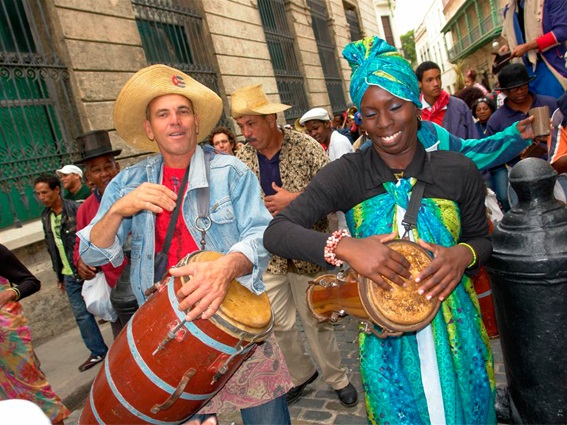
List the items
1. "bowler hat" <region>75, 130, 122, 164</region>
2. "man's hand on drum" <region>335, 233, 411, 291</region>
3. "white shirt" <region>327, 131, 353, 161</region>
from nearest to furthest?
"man's hand on drum" <region>335, 233, 411, 291</region>, "bowler hat" <region>75, 130, 122, 164</region>, "white shirt" <region>327, 131, 353, 161</region>

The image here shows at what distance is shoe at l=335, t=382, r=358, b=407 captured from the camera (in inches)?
131

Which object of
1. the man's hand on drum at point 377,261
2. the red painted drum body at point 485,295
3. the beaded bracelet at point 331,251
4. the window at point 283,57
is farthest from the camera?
the window at point 283,57

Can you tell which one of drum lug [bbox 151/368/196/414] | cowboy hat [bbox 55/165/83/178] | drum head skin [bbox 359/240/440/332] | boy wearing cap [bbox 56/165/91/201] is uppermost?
cowboy hat [bbox 55/165/83/178]

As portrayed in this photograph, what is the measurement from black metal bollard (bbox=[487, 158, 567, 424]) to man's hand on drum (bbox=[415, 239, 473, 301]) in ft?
1.03

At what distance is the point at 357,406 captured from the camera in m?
3.33

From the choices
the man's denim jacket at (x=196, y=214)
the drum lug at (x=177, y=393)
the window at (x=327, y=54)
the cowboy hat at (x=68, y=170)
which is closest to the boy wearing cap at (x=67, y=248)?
the cowboy hat at (x=68, y=170)

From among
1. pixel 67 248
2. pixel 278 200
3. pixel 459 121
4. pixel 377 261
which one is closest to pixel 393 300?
pixel 377 261

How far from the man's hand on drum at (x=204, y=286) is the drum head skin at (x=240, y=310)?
0.12 feet

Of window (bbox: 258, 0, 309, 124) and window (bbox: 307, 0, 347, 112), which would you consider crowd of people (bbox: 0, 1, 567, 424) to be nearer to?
window (bbox: 258, 0, 309, 124)

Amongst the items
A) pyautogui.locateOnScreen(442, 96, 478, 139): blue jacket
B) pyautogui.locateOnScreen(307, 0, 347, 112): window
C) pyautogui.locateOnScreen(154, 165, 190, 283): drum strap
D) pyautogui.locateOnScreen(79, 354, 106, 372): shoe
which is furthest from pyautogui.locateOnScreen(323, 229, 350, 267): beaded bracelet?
pyautogui.locateOnScreen(307, 0, 347, 112): window

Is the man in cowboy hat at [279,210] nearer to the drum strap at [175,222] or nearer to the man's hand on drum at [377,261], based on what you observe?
the drum strap at [175,222]

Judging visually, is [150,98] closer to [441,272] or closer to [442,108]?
[441,272]

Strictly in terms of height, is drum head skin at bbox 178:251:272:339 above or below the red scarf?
below

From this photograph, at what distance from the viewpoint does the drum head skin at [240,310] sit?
1688mm
